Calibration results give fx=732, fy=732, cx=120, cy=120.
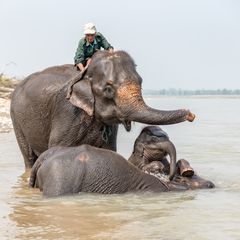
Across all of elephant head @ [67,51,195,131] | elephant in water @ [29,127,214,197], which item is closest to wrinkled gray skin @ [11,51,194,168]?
elephant head @ [67,51,195,131]

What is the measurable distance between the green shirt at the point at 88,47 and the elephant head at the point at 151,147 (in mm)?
1354

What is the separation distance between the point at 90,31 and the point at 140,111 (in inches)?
68.4

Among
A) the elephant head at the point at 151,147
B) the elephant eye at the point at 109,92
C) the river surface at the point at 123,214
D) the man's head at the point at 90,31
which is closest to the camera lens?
the river surface at the point at 123,214

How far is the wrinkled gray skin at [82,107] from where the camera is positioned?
827 centimetres

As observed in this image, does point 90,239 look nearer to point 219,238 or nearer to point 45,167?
point 219,238

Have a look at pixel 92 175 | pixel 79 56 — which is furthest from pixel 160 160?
pixel 79 56

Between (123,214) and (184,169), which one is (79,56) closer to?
(184,169)

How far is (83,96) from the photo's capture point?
A: 345 inches

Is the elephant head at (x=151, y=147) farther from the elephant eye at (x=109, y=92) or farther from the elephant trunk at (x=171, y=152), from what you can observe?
the elephant eye at (x=109, y=92)

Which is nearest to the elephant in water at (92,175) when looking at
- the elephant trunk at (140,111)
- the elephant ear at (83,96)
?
the elephant trunk at (140,111)

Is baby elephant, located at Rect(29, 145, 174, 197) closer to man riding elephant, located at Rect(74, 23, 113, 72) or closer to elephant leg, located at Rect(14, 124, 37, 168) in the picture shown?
man riding elephant, located at Rect(74, 23, 113, 72)

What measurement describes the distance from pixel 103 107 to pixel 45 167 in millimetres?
1189

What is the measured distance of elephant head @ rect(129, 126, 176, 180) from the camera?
8586mm

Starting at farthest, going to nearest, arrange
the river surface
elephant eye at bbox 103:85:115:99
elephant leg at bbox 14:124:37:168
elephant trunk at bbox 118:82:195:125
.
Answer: elephant leg at bbox 14:124:37:168 < elephant eye at bbox 103:85:115:99 < elephant trunk at bbox 118:82:195:125 < the river surface
